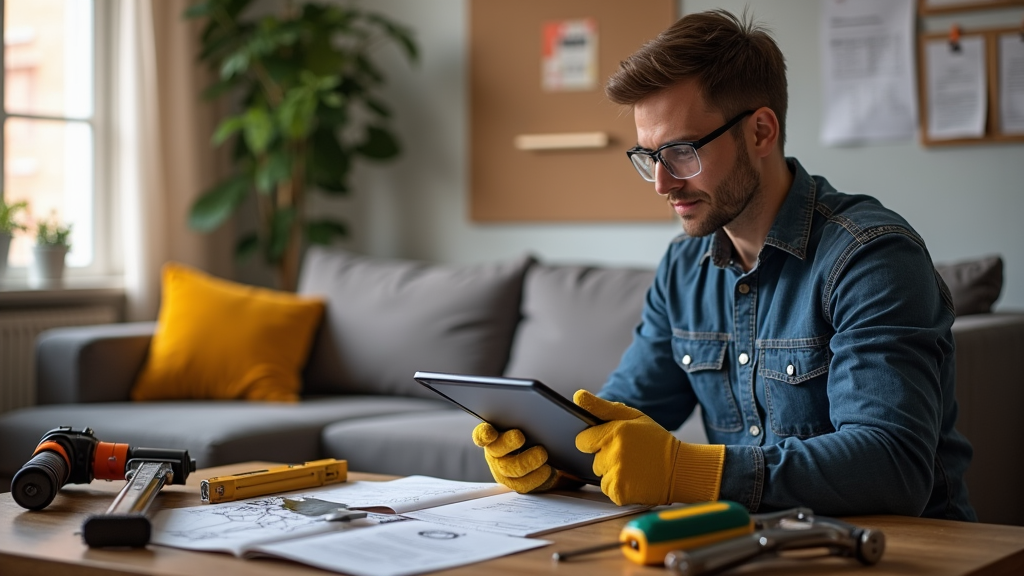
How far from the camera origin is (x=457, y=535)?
114cm

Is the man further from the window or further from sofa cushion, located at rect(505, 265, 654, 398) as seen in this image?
the window

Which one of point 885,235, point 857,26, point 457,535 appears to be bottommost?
point 457,535

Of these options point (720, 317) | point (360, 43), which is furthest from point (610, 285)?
point (360, 43)

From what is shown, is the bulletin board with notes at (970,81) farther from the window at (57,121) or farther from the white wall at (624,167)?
the window at (57,121)

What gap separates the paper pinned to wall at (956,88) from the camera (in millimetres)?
2975

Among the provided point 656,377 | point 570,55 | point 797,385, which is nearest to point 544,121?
point 570,55

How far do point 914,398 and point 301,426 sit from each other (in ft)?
6.05

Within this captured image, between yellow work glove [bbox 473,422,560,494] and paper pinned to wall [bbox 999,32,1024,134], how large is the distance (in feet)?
6.73

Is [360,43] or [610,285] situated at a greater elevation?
[360,43]

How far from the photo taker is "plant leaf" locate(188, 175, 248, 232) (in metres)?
3.85

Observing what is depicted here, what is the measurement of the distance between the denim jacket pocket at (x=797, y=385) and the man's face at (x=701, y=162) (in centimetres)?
20

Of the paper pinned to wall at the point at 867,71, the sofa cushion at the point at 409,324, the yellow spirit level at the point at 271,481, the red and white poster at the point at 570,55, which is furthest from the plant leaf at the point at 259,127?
the yellow spirit level at the point at 271,481

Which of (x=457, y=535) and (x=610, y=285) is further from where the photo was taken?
(x=610, y=285)

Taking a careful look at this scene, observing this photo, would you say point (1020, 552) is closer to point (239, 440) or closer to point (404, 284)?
point (239, 440)
